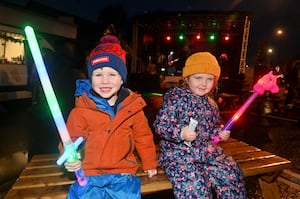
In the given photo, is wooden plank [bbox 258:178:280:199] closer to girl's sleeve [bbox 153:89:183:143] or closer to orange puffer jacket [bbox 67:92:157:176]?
girl's sleeve [bbox 153:89:183:143]

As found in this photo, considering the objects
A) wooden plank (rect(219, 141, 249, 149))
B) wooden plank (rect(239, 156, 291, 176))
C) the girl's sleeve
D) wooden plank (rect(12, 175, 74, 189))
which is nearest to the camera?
wooden plank (rect(12, 175, 74, 189))

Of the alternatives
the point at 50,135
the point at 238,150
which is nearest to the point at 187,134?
the point at 238,150

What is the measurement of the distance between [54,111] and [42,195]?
3.15 feet

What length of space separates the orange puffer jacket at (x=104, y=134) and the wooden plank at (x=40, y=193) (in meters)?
0.25

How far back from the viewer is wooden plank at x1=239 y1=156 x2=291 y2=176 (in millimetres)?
2859

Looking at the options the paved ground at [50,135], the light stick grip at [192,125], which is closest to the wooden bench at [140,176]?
the light stick grip at [192,125]

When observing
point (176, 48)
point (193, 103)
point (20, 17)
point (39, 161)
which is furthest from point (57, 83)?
point (176, 48)

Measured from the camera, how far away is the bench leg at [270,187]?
3.20 meters

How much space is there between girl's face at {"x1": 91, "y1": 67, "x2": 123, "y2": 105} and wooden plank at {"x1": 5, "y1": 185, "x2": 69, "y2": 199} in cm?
87

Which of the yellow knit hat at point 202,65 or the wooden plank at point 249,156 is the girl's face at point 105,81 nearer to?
the yellow knit hat at point 202,65

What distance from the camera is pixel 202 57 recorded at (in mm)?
2908

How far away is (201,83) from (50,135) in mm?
4618

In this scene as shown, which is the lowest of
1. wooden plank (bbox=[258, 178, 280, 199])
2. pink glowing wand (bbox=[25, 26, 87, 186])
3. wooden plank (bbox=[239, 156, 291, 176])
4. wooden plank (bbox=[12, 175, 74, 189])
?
wooden plank (bbox=[258, 178, 280, 199])

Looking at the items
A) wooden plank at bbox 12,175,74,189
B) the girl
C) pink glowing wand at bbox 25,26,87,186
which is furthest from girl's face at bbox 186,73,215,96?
pink glowing wand at bbox 25,26,87,186
